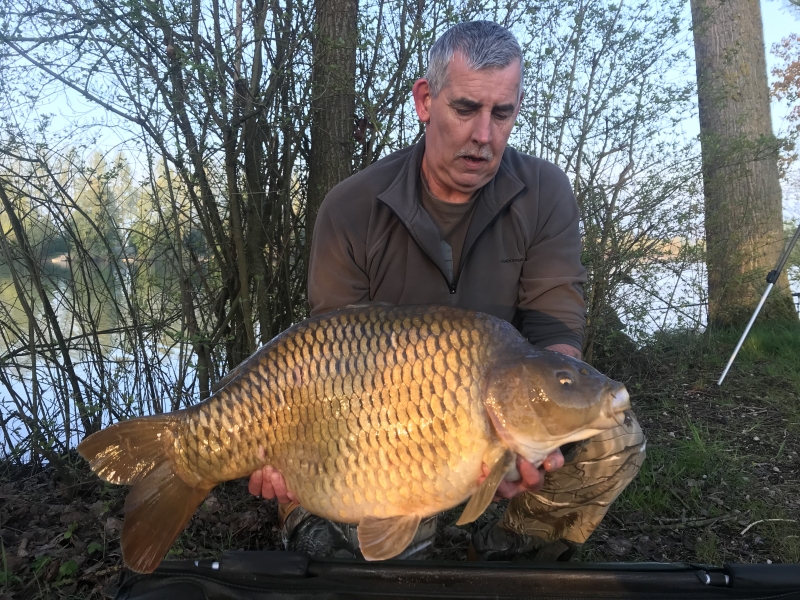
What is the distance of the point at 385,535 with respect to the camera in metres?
1.11

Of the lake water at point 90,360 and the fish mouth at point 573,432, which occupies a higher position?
the fish mouth at point 573,432

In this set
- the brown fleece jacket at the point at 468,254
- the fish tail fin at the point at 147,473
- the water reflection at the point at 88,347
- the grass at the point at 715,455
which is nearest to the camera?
the fish tail fin at the point at 147,473

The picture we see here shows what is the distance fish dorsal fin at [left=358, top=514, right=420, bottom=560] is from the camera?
1.10 meters

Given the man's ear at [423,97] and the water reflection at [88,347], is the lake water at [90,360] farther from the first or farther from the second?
the man's ear at [423,97]

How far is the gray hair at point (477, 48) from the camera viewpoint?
4.61 feet

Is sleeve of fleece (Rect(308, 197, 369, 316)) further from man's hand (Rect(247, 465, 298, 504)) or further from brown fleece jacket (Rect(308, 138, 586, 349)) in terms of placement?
man's hand (Rect(247, 465, 298, 504))

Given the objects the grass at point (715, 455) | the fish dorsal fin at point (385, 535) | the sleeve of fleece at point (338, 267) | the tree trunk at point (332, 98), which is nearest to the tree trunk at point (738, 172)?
the grass at point (715, 455)

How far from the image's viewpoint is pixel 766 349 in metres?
3.65

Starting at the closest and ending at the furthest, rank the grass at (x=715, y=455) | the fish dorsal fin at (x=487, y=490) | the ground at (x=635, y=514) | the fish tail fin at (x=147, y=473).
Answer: the fish dorsal fin at (x=487, y=490), the fish tail fin at (x=147, y=473), the ground at (x=635, y=514), the grass at (x=715, y=455)

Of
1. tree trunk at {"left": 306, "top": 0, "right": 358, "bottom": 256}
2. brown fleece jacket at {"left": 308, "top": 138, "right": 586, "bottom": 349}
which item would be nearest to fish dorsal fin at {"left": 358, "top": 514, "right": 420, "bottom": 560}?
brown fleece jacket at {"left": 308, "top": 138, "right": 586, "bottom": 349}

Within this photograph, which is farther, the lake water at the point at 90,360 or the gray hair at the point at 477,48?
the lake water at the point at 90,360

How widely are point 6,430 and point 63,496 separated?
42 cm

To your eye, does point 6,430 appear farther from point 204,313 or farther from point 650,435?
point 650,435

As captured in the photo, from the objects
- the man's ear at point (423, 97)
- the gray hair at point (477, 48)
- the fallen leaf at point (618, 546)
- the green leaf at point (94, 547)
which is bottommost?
the fallen leaf at point (618, 546)
